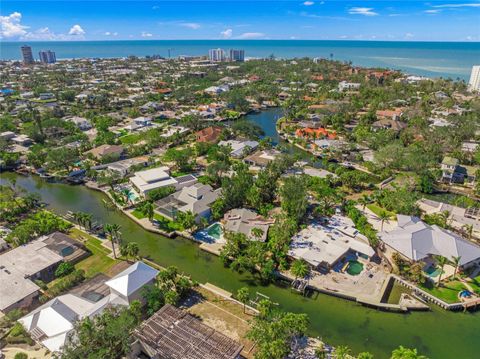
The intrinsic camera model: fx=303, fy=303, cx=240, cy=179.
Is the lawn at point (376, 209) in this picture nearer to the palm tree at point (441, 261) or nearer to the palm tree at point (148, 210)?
the palm tree at point (441, 261)

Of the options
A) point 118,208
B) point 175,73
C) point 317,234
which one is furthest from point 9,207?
point 175,73

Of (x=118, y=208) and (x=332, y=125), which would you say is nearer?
(x=118, y=208)

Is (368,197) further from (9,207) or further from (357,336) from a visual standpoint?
(9,207)

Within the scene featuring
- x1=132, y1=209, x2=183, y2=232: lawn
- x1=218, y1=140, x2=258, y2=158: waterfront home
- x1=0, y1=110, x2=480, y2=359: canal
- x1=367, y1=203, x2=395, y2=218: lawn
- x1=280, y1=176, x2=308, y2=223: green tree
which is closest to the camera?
x1=0, y1=110, x2=480, y2=359: canal

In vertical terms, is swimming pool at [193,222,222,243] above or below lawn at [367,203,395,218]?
below

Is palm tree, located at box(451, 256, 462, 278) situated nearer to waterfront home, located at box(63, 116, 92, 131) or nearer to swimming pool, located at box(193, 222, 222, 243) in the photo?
swimming pool, located at box(193, 222, 222, 243)

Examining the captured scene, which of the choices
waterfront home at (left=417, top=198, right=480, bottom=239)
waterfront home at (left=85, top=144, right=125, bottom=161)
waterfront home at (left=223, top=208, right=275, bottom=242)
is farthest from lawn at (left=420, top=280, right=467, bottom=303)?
waterfront home at (left=85, top=144, right=125, bottom=161)

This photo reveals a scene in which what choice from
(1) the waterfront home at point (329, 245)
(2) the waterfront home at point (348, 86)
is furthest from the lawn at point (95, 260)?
(2) the waterfront home at point (348, 86)
